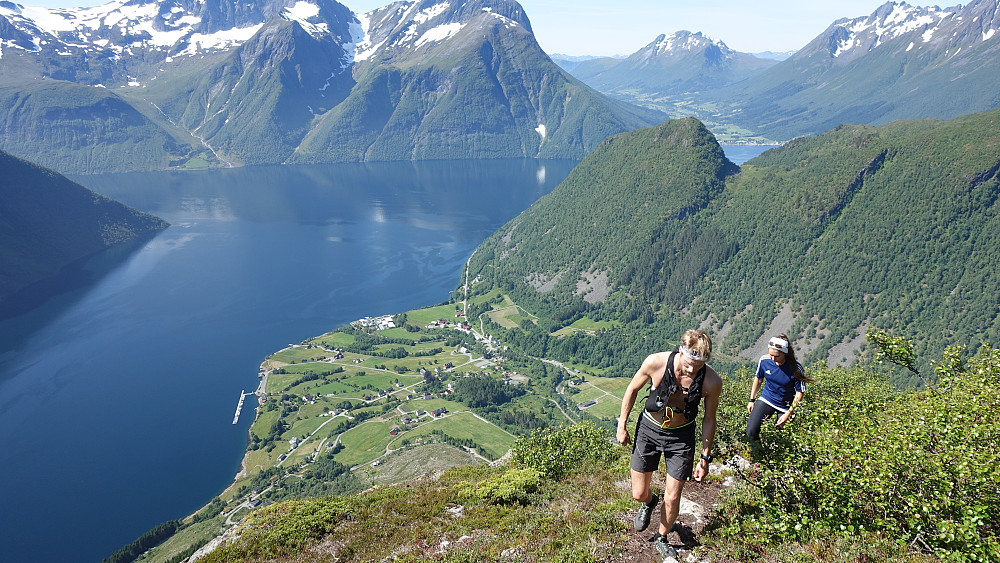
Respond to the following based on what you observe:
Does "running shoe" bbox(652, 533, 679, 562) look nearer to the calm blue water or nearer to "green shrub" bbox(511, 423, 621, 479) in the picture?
"green shrub" bbox(511, 423, 621, 479)

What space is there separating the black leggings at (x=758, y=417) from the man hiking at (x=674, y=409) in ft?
8.11

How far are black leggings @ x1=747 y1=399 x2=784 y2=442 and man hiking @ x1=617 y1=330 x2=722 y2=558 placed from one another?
2472 millimetres

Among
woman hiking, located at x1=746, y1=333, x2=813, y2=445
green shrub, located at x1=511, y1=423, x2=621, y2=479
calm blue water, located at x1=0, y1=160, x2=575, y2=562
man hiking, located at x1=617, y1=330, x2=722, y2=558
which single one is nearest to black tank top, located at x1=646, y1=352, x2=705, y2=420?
man hiking, located at x1=617, y1=330, x2=722, y2=558

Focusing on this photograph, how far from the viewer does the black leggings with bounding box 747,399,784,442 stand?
49.2ft

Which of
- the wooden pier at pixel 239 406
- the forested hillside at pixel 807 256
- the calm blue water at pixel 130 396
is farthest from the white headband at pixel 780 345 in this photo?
the forested hillside at pixel 807 256

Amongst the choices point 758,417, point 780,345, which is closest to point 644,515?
point 758,417

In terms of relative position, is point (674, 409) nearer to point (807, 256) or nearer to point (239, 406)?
point (239, 406)

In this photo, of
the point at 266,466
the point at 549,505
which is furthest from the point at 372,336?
the point at 549,505

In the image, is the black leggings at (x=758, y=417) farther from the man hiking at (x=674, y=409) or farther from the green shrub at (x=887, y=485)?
the man hiking at (x=674, y=409)

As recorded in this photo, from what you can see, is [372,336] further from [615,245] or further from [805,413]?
[805,413]

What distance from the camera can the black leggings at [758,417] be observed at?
14992 mm

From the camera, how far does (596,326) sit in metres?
168

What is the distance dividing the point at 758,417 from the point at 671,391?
503cm

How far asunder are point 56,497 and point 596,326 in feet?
454
